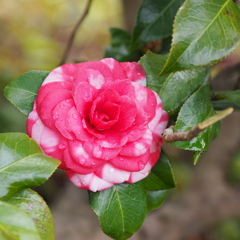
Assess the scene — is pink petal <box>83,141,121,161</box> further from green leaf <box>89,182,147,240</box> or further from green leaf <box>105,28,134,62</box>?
green leaf <box>105,28,134,62</box>

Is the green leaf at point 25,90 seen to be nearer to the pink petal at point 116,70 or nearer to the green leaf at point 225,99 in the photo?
the pink petal at point 116,70

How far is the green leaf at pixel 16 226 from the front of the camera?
0.46 meters

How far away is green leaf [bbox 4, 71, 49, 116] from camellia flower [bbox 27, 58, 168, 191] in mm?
25

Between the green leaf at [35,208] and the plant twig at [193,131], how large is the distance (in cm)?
22

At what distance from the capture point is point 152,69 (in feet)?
2.28

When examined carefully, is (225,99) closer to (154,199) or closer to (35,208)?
(154,199)

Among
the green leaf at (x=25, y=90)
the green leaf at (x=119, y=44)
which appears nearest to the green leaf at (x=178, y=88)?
the green leaf at (x=25, y=90)

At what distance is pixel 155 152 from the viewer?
2.13 feet

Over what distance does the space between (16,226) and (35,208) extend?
135 mm

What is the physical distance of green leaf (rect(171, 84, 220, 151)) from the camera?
0.63 meters

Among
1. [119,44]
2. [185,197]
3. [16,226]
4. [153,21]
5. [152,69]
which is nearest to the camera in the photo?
[16,226]

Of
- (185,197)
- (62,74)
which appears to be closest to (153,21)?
(62,74)

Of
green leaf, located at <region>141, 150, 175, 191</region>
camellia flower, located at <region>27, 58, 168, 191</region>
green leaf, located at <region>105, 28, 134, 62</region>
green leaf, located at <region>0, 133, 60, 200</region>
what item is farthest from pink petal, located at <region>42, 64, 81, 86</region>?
green leaf, located at <region>105, 28, 134, 62</region>

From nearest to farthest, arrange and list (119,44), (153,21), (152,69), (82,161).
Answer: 1. (82,161)
2. (152,69)
3. (153,21)
4. (119,44)
